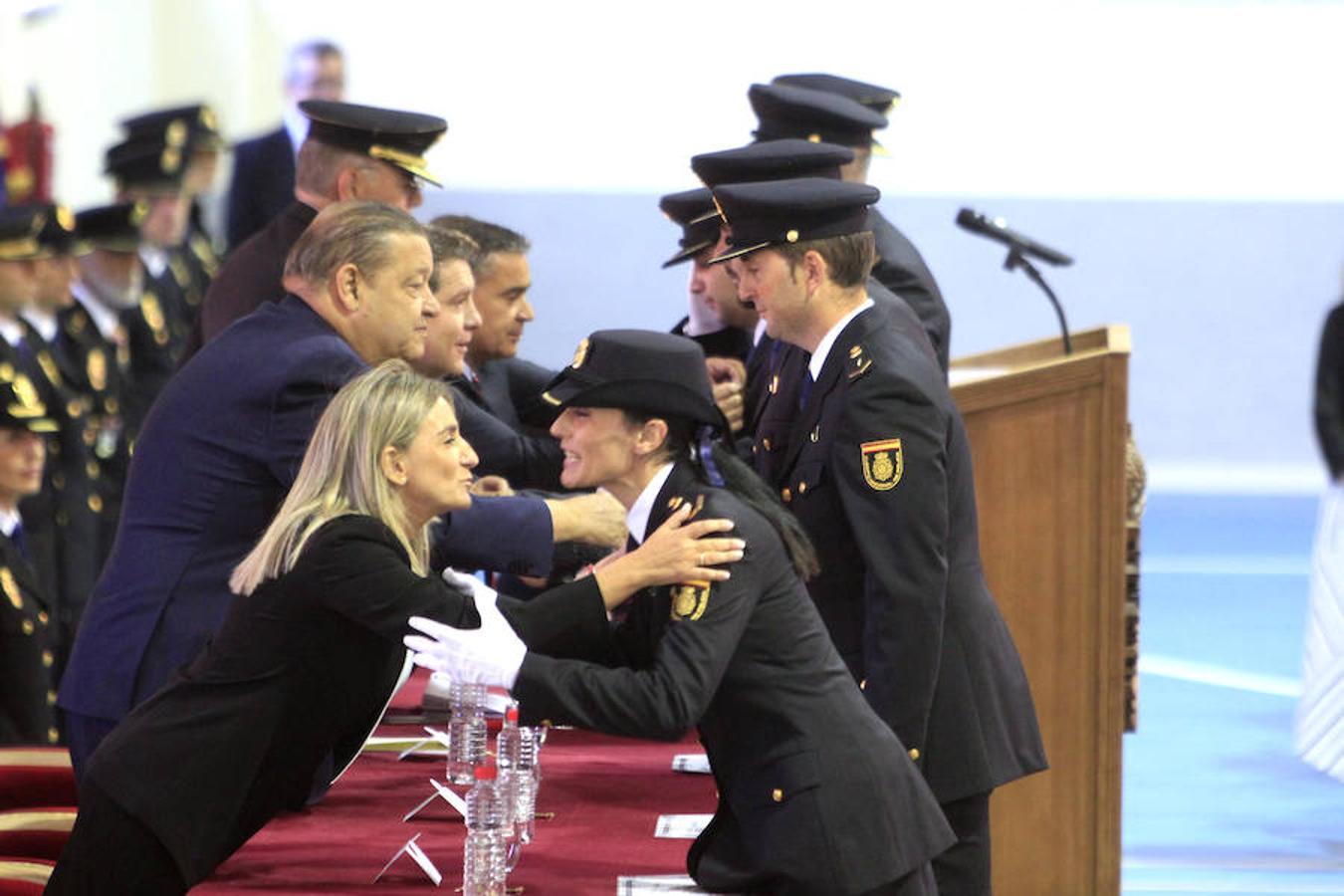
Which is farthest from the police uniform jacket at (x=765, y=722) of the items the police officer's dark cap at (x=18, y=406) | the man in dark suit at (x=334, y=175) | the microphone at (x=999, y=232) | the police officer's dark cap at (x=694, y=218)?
the police officer's dark cap at (x=18, y=406)

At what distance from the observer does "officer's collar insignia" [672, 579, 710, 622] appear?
2932mm

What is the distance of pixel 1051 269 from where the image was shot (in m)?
13.0

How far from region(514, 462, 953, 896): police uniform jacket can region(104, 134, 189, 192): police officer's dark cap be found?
6.19 metres

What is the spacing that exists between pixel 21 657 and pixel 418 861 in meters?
2.89

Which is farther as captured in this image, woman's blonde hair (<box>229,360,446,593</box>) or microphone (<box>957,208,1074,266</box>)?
microphone (<box>957,208,1074,266</box>)

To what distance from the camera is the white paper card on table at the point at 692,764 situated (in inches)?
163

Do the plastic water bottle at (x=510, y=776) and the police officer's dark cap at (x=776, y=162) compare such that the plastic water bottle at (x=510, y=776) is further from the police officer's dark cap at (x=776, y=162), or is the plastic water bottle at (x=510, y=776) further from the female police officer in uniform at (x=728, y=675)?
the police officer's dark cap at (x=776, y=162)

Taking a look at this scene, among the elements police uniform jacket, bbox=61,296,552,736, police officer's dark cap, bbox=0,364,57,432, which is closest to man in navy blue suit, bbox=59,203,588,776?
police uniform jacket, bbox=61,296,552,736

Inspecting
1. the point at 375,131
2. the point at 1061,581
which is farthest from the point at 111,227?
the point at 1061,581

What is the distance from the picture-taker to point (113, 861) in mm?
3160

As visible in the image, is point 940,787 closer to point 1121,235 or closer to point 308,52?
point 308,52

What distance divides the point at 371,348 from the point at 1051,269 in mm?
9635

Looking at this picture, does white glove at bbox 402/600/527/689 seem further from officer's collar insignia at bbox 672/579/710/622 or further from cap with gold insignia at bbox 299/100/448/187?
cap with gold insignia at bbox 299/100/448/187

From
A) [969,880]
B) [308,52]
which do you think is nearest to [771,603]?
[969,880]
